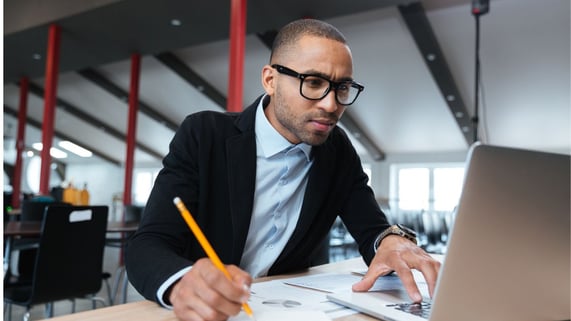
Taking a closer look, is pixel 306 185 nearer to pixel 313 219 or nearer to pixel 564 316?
pixel 313 219

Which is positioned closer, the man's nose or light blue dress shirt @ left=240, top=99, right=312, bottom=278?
the man's nose

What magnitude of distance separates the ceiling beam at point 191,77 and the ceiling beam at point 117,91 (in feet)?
3.90

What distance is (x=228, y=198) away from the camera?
112 cm

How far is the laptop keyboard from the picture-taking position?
739mm

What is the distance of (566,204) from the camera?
2.00 ft

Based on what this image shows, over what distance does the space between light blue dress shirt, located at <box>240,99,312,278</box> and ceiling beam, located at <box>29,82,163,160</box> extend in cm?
989

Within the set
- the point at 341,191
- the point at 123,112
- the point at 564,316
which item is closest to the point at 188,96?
the point at 123,112

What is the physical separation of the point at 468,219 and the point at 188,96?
8.20 metres

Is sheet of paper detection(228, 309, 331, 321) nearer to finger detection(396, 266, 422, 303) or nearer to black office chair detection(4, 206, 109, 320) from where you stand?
finger detection(396, 266, 422, 303)

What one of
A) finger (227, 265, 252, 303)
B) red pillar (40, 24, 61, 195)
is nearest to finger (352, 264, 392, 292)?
finger (227, 265, 252, 303)

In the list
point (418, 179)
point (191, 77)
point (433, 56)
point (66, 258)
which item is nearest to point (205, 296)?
point (66, 258)

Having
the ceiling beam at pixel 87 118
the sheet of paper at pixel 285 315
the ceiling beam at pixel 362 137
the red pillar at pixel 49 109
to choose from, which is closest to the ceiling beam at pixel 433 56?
the ceiling beam at pixel 362 137

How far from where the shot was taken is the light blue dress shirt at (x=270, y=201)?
1.17 metres

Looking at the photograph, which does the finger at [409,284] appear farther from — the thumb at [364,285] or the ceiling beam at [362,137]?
the ceiling beam at [362,137]
